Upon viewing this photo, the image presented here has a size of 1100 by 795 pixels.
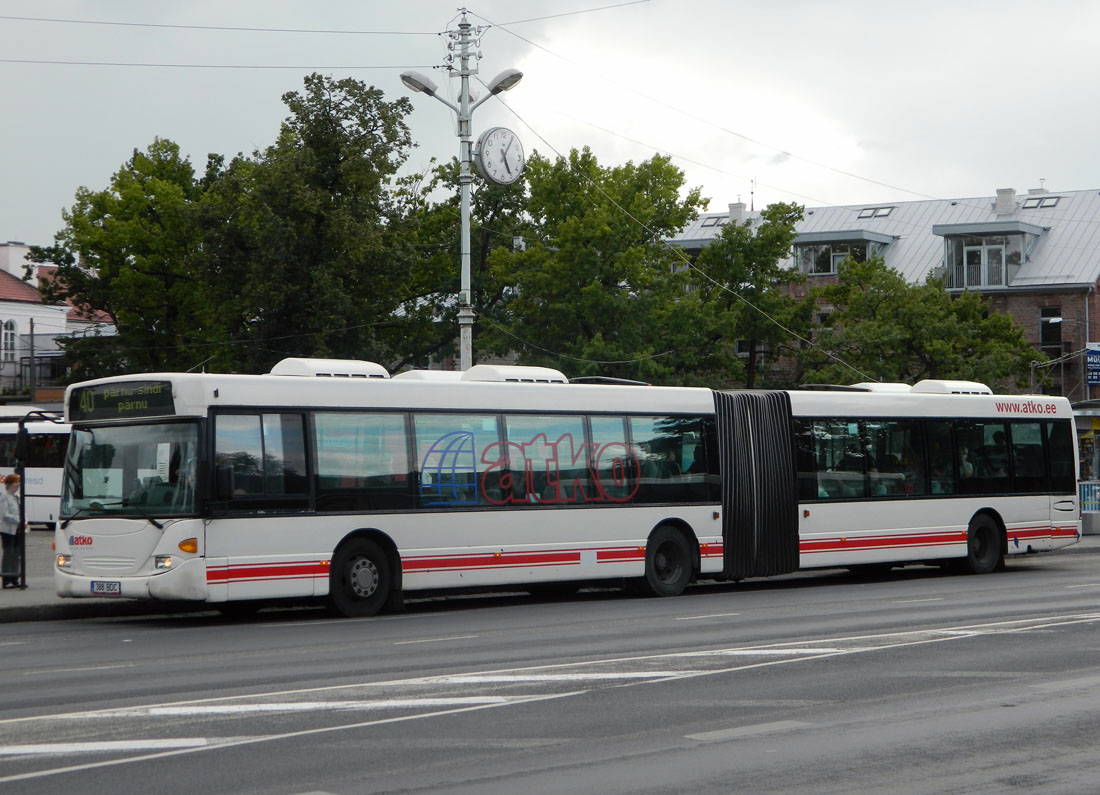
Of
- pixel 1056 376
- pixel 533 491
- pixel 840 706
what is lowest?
pixel 840 706

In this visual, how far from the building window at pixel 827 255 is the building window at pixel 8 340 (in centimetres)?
4416

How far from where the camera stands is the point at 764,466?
22.7 m

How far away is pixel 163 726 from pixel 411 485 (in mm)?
9190

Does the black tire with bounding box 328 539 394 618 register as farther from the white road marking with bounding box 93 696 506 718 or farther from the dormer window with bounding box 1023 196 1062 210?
the dormer window with bounding box 1023 196 1062 210

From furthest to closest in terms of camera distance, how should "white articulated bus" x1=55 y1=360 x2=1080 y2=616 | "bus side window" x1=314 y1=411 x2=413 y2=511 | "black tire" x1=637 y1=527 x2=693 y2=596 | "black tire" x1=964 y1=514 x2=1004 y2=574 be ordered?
"black tire" x1=964 y1=514 x2=1004 y2=574
"black tire" x1=637 y1=527 x2=693 y2=596
"bus side window" x1=314 y1=411 x2=413 y2=511
"white articulated bus" x1=55 y1=360 x2=1080 y2=616

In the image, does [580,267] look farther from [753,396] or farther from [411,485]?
[411,485]

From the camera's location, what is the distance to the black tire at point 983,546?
2564 centimetres

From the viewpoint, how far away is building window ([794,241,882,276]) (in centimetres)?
7594

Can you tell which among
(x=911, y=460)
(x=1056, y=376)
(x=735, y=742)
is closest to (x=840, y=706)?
(x=735, y=742)

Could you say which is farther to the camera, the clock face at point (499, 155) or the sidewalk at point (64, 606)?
the clock face at point (499, 155)

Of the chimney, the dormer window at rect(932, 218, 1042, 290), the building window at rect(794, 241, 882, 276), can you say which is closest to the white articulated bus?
the dormer window at rect(932, 218, 1042, 290)

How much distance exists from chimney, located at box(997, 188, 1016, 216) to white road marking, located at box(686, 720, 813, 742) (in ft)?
239

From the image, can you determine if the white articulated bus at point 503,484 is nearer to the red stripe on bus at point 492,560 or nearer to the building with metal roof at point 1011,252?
the red stripe on bus at point 492,560

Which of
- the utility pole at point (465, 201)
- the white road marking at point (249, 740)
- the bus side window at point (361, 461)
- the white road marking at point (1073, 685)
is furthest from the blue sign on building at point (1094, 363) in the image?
the white road marking at point (249, 740)
